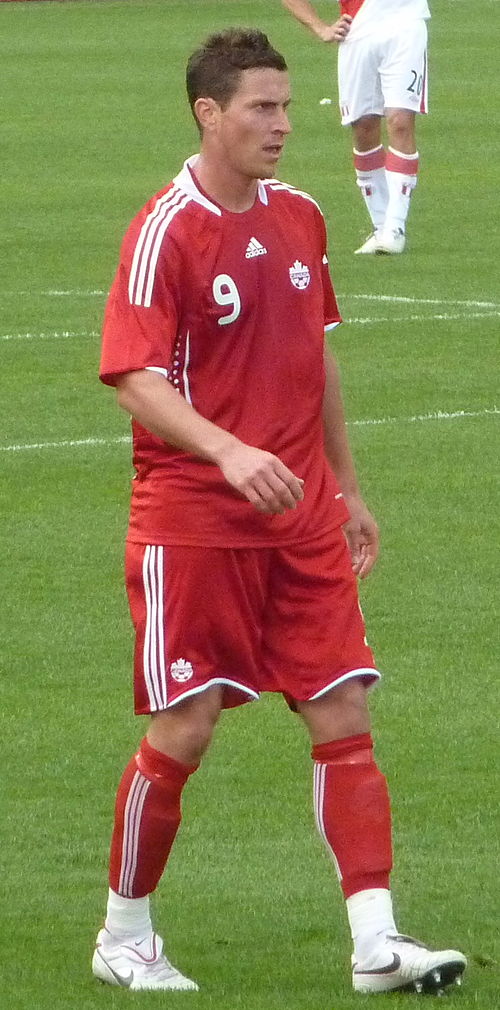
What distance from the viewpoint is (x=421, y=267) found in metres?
15.8

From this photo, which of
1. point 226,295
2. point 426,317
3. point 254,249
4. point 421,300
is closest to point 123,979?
point 226,295

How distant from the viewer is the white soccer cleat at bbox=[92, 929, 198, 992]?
207 inches

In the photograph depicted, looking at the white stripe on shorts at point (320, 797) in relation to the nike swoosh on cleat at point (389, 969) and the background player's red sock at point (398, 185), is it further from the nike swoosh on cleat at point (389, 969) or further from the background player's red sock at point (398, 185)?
the background player's red sock at point (398, 185)

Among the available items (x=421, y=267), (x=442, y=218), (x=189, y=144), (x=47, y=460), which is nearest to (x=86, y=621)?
(x=47, y=460)

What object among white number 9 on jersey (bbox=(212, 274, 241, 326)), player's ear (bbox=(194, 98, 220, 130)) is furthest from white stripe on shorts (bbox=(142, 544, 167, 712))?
player's ear (bbox=(194, 98, 220, 130))

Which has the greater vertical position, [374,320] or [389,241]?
[374,320]

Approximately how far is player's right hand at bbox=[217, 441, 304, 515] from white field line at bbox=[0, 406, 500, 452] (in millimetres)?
6301

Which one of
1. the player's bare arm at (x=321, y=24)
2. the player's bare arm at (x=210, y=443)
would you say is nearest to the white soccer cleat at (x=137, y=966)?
the player's bare arm at (x=210, y=443)

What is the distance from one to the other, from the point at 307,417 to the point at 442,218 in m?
13.0

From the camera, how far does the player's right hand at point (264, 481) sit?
15.6ft

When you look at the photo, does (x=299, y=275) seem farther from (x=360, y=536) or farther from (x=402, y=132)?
(x=402, y=132)

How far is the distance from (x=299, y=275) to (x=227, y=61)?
0.47 meters

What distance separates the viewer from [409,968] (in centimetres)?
512

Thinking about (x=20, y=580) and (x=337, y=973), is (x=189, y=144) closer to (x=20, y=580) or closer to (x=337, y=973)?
(x=20, y=580)
